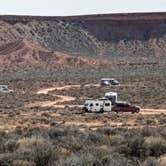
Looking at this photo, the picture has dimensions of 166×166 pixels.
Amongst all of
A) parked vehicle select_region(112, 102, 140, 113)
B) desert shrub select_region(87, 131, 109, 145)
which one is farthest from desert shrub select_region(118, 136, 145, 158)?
parked vehicle select_region(112, 102, 140, 113)

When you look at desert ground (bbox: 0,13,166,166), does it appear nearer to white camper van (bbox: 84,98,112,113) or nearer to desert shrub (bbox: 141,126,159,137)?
desert shrub (bbox: 141,126,159,137)

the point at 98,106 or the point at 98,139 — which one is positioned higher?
the point at 98,139

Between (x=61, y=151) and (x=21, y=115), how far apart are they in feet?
81.4

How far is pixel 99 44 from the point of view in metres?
173

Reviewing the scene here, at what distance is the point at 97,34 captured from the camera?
18038cm

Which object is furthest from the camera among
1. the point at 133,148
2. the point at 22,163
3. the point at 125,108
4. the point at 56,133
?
the point at 125,108

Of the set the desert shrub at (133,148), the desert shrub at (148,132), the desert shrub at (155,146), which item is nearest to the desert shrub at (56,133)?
the desert shrub at (148,132)

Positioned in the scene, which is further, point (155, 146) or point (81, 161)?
point (155, 146)

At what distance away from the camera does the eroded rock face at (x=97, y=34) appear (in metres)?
166

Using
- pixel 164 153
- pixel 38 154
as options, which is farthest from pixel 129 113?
pixel 38 154

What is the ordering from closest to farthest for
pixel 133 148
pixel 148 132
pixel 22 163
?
pixel 22 163, pixel 133 148, pixel 148 132

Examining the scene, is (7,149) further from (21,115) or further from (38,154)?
(21,115)

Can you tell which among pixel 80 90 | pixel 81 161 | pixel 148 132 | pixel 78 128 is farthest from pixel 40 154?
pixel 80 90

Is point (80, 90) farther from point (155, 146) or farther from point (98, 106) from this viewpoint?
point (155, 146)
